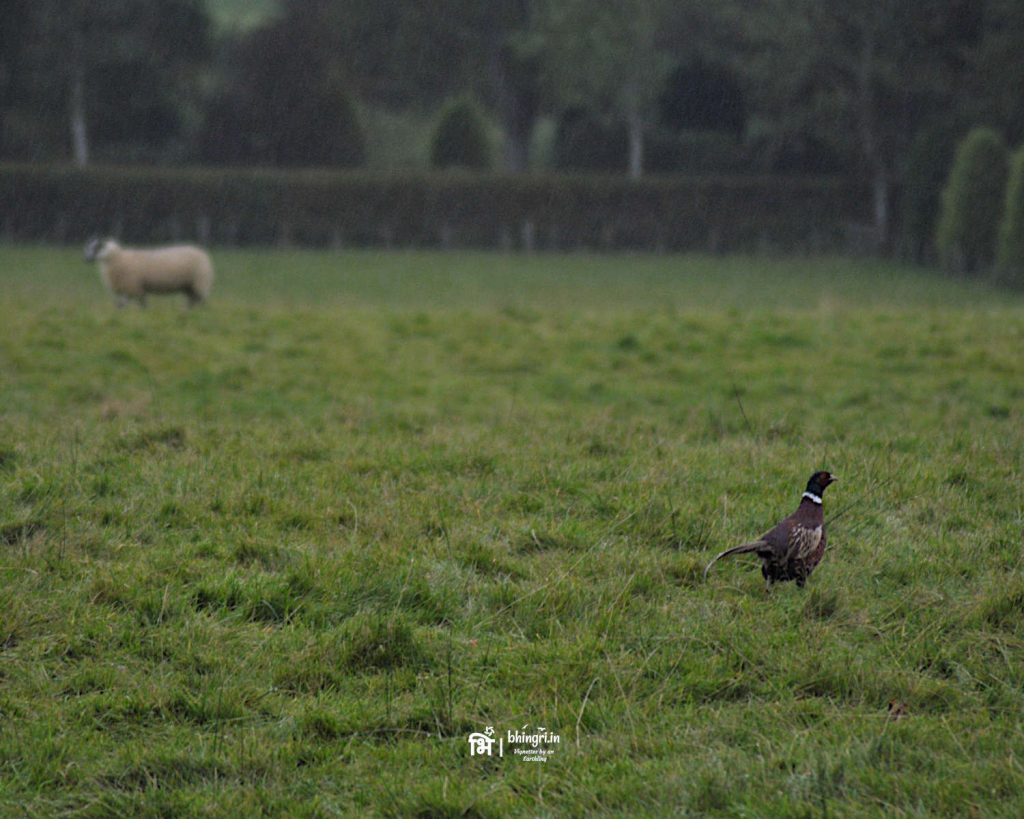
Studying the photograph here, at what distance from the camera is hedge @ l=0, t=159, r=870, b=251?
53.0m

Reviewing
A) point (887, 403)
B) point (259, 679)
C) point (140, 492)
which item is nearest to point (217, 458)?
point (140, 492)

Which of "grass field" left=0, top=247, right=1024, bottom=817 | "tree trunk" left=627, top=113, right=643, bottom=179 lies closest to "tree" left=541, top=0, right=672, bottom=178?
"tree trunk" left=627, top=113, right=643, bottom=179

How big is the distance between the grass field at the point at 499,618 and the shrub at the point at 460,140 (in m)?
49.3

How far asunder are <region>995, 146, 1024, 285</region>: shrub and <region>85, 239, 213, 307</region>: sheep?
26.3 meters

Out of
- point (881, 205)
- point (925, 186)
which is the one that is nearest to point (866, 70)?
point (881, 205)

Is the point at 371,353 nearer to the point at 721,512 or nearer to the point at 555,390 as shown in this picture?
the point at 555,390

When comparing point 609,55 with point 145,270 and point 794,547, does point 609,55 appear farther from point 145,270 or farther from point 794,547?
point 794,547

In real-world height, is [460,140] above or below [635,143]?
below

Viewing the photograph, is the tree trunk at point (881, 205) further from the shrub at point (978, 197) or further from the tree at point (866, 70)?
the shrub at point (978, 197)

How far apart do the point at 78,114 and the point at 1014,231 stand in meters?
47.6

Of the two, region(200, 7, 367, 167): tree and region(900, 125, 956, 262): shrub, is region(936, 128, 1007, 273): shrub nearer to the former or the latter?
region(900, 125, 956, 262): shrub

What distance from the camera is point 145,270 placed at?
74.0ft

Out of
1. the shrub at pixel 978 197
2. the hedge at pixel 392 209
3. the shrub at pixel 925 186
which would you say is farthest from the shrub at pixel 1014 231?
the hedge at pixel 392 209

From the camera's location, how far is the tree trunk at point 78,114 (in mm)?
62531
